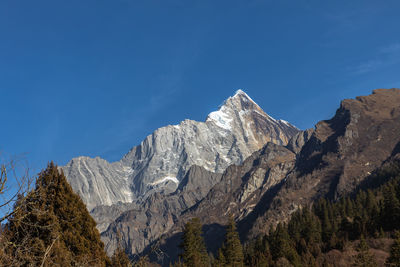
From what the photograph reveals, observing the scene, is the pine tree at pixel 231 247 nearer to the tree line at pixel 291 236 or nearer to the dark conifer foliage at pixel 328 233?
the tree line at pixel 291 236

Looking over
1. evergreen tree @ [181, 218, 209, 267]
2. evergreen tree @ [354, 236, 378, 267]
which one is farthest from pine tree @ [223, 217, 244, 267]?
evergreen tree @ [354, 236, 378, 267]

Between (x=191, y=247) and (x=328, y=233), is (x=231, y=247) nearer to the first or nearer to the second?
(x=191, y=247)

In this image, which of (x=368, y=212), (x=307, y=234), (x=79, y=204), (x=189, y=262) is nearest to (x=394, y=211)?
(x=368, y=212)

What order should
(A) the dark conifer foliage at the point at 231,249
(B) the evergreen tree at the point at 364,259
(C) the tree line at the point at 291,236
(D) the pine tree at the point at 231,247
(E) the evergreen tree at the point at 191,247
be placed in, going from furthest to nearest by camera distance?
(D) the pine tree at the point at 231,247, (A) the dark conifer foliage at the point at 231,249, (B) the evergreen tree at the point at 364,259, (E) the evergreen tree at the point at 191,247, (C) the tree line at the point at 291,236

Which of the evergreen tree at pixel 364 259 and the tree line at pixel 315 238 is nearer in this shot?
the evergreen tree at pixel 364 259

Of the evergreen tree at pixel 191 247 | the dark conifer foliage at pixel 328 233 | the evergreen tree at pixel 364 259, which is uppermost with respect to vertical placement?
the evergreen tree at pixel 191 247

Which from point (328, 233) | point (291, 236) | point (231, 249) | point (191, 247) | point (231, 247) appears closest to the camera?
point (191, 247)

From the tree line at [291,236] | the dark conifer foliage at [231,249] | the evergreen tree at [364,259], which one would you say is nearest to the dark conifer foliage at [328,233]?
the tree line at [291,236]

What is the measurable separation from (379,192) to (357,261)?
117436mm

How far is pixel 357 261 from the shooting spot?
287 ft

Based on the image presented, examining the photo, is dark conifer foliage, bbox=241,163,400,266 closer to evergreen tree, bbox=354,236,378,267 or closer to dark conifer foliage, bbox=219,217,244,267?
dark conifer foliage, bbox=219,217,244,267

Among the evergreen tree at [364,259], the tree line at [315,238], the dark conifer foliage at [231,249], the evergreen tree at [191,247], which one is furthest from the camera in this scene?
the dark conifer foliage at [231,249]

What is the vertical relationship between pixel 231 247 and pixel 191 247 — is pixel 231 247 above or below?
below

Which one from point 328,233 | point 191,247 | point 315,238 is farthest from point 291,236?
point 191,247
